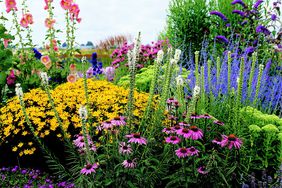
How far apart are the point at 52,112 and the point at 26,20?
2.78 m

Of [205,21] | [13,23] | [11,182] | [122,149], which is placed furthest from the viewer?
[205,21]

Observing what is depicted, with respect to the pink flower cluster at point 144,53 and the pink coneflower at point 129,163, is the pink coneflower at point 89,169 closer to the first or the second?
the pink coneflower at point 129,163

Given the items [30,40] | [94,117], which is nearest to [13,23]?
[30,40]

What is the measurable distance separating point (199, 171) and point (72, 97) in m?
2.46

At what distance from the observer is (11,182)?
174 inches

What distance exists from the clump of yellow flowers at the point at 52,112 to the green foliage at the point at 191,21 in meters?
4.96

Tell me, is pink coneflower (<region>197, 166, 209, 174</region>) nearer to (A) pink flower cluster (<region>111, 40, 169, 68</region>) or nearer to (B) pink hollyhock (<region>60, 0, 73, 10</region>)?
(B) pink hollyhock (<region>60, 0, 73, 10</region>)

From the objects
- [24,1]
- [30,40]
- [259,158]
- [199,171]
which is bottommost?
[259,158]

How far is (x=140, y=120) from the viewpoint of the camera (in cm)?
492

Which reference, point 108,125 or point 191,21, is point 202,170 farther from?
point 191,21

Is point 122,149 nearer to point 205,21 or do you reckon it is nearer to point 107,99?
point 107,99

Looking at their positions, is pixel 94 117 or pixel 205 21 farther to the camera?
pixel 205 21

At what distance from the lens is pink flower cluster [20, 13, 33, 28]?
22.8 feet

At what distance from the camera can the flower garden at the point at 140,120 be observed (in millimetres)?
3176
